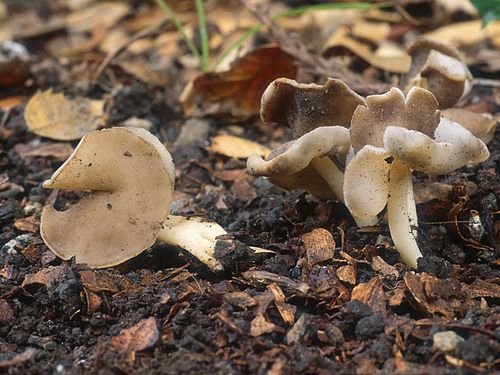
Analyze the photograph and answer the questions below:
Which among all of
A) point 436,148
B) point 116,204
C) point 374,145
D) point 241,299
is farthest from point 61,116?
point 436,148

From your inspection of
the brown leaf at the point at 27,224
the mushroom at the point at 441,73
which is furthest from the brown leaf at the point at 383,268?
the brown leaf at the point at 27,224

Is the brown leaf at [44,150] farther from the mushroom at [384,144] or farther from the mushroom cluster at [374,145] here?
the mushroom at [384,144]

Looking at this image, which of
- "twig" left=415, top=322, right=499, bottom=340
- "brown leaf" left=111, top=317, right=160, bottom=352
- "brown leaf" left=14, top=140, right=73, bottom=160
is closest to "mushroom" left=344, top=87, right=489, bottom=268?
"twig" left=415, top=322, right=499, bottom=340

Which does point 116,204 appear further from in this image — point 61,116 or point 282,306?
point 61,116

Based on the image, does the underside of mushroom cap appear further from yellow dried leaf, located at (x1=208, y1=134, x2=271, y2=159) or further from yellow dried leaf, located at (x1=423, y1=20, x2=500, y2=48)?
yellow dried leaf, located at (x1=423, y1=20, x2=500, y2=48)

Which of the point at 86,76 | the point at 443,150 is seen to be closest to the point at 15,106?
the point at 86,76

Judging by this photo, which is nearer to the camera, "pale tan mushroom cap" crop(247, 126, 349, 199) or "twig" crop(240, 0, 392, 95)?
"pale tan mushroom cap" crop(247, 126, 349, 199)

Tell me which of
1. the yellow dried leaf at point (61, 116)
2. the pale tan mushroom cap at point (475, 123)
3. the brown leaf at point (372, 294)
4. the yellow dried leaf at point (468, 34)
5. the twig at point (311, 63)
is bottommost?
the yellow dried leaf at point (61, 116)
